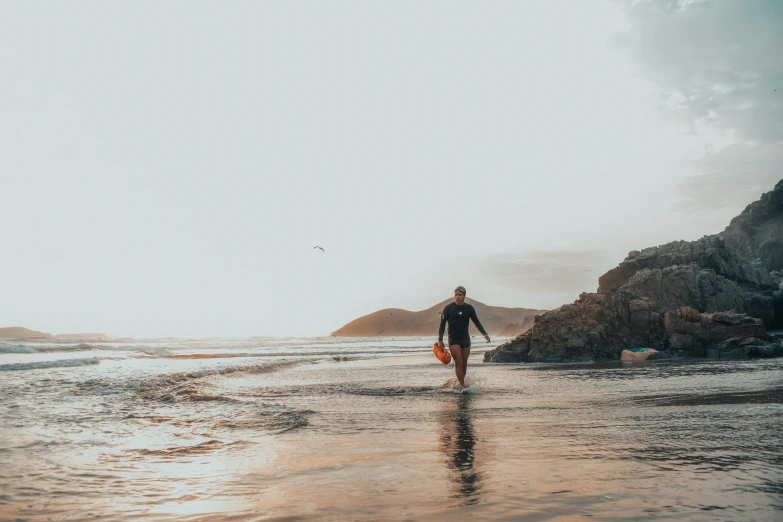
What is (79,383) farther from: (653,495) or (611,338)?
(611,338)

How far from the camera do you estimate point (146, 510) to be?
3965 millimetres

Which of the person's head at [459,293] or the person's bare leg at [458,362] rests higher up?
the person's head at [459,293]

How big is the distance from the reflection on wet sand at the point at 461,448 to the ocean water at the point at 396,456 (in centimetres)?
2

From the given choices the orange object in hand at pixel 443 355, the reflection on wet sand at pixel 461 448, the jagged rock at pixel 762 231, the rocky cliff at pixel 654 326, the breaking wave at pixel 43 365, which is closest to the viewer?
the reflection on wet sand at pixel 461 448

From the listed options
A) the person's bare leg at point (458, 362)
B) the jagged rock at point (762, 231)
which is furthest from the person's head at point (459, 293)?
the jagged rock at point (762, 231)

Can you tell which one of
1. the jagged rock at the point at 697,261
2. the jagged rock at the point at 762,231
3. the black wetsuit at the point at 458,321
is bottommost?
the black wetsuit at the point at 458,321

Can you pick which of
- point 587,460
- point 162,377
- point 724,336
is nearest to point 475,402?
point 587,460

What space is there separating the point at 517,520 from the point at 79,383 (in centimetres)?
1388

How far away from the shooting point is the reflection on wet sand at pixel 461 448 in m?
4.33

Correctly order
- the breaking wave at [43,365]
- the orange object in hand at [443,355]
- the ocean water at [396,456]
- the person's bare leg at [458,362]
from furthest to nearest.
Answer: the breaking wave at [43,365]
the orange object in hand at [443,355]
the person's bare leg at [458,362]
the ocean water at [396,456]

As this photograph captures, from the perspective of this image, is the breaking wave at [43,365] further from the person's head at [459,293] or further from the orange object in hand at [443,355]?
the person's head at [459,293]

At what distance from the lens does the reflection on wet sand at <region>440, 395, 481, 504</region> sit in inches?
171

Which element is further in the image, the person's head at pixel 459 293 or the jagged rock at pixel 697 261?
the jagged rock at pixel 697 261

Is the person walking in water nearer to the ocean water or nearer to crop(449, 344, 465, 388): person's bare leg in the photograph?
crop(449, 344, 465, 388): person's bare leg
